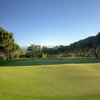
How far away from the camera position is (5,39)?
191 ft

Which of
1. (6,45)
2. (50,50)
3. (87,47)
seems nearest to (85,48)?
(87,47)

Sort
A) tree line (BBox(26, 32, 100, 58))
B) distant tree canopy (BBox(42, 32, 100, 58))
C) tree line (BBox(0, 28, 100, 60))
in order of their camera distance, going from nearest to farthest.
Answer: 1. tree line (BBox(0, 28, 100, 60))
2. distant tree canopy (BBox(42, 32, 100, 58))
3. tree line (BBox(26, 32, 100, 58))

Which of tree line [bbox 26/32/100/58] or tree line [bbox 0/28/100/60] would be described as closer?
tree line [bbox 0/28/100/60]

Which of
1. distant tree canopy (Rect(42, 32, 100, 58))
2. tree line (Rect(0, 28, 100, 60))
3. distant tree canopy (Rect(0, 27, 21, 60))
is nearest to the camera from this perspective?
distant tree canopy (Rect(0, 27, 21, 60))

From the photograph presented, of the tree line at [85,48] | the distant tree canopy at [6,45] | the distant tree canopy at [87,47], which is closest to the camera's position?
the distant tree canopy at [6,45]

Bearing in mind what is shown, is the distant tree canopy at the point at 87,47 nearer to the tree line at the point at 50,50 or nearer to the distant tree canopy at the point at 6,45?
the tree line at the point at 50,50

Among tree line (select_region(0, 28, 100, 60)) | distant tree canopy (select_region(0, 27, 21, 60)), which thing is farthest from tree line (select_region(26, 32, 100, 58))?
distant tree canopy (select_region(0, 27, 21, 60))

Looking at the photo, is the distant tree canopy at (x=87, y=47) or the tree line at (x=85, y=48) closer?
the distant tree canopy at (x=87, y=47)

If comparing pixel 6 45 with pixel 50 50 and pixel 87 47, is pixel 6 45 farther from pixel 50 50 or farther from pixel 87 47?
pixel 50 50

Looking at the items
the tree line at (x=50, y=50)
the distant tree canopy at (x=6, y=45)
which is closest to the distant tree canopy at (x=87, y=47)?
the tree line at (x=50, y=50)

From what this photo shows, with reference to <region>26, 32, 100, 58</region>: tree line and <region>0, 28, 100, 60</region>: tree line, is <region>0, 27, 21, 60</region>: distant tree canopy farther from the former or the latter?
<region>26, 32, 100, 58</region>: tree line

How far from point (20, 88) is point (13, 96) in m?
2.10

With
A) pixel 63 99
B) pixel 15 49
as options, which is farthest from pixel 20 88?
pixel 15 49

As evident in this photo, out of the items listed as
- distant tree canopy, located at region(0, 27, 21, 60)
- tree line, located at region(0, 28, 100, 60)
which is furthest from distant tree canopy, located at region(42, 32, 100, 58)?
distant tree canopy, located at region(0, 27, 21, 60)
